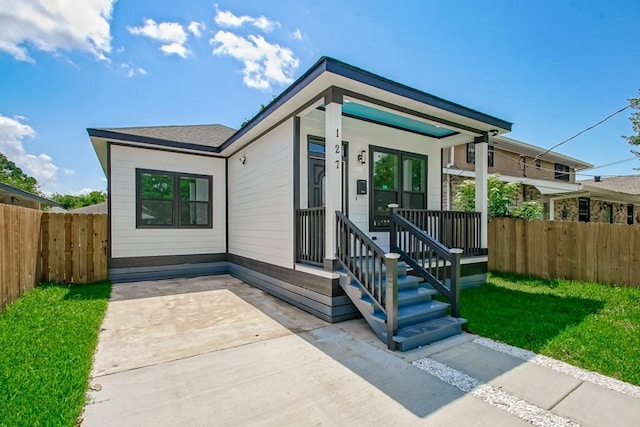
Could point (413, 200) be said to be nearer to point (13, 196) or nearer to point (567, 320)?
point (567, 320)

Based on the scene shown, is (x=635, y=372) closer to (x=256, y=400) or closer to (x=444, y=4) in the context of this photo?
(x=256, y=400)

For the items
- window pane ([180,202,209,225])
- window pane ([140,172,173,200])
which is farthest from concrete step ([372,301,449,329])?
window pane ([140,172,173,200])

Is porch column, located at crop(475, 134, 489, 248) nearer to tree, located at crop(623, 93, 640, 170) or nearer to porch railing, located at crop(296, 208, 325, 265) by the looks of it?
porch railing, located at crop(296, 208, 325, 265)

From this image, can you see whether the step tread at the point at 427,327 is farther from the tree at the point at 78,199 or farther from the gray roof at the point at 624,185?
the tree at the point at 78,199

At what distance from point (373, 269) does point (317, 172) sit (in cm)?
262

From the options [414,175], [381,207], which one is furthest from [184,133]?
[414,175]

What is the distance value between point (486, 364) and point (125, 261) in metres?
7.56

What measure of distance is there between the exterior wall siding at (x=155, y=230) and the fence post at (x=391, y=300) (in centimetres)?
622

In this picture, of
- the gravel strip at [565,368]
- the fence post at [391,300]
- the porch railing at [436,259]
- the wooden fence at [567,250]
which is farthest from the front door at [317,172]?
the wooden fence at [567,250]

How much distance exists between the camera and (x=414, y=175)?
6.90 meters

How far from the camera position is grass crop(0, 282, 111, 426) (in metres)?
2.17

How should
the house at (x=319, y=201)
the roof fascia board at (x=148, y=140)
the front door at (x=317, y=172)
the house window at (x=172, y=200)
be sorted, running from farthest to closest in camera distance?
the house window at (x=172, y=200)
the roof fascia board at (x=148, y=140)
the front door at (x=317, y=172)
the house at (x=319, y=201)

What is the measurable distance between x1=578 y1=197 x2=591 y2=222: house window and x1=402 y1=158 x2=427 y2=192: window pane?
46.5 feet

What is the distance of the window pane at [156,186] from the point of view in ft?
25.2
